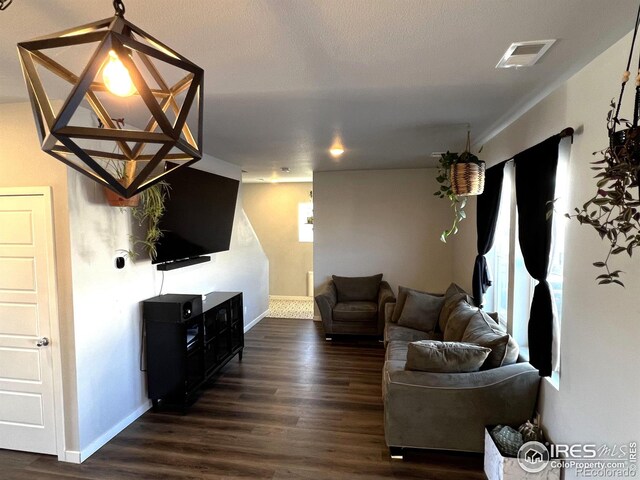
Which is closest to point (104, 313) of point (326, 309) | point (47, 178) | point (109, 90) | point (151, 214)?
point (151, 214)

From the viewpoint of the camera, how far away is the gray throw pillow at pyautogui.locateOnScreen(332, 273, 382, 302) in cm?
560

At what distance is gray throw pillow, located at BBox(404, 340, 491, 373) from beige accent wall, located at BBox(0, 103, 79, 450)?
2.53 m

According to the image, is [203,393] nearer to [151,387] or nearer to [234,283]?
[151,387]

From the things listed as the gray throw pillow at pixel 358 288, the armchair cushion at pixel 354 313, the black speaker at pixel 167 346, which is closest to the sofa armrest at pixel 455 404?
the black speaker at pixel 167 346

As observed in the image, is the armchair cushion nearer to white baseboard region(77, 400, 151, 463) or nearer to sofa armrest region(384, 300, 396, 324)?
sofa armrest region(384, 300, 396, 324)

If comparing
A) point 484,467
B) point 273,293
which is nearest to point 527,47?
point 484,467

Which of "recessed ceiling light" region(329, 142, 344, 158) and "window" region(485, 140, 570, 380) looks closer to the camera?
"window" region(485, 140, 570, 380)

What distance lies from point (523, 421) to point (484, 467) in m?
0.42

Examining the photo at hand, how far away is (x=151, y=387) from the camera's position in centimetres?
325

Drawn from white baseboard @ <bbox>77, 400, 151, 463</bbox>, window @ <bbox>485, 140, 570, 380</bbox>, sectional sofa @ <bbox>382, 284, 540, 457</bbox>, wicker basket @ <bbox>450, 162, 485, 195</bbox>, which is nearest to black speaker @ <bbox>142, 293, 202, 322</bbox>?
white baseboard @ <bbox>77, 400, 151, 463</bbox>

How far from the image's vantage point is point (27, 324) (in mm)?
2621

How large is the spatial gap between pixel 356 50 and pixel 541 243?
5.45 ft

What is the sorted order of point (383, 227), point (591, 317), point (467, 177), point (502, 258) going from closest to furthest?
1. point (591, 317)
2. point (467, 177)
3. point (502, 258)
4. point (383, 227)

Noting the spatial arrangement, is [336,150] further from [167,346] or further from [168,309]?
[167,346]
